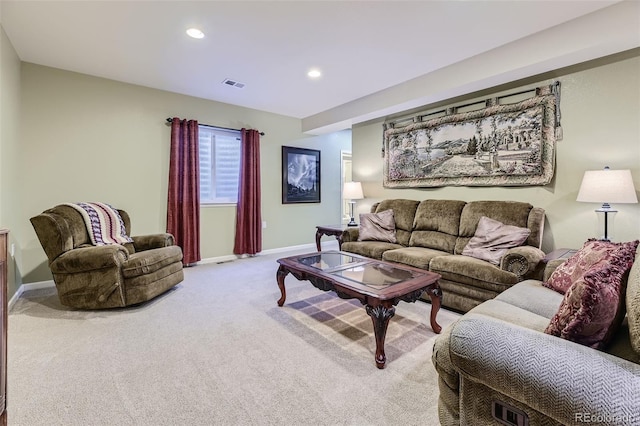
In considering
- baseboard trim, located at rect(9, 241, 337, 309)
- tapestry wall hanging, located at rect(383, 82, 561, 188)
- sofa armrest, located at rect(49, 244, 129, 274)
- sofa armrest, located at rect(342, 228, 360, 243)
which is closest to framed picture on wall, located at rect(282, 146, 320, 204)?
baseboard trim, located at rect(9, 241, 337, 309)

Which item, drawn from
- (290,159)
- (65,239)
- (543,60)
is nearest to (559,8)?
(543,60)

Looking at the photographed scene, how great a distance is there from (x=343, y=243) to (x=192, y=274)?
2.08 meters

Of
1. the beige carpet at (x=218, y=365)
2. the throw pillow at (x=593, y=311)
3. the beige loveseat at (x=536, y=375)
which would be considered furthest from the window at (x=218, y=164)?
the throw pillow at (x=593, y=311)

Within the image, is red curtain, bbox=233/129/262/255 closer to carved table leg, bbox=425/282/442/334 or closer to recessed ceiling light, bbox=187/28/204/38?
recessed ceiling light, bbox=187/28/204/38

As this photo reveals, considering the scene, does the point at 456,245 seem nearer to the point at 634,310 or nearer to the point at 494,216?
the point at 494,216

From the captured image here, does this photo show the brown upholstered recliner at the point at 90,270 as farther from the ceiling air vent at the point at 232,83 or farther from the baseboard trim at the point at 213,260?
the ceiling air vent at the point at 232,83

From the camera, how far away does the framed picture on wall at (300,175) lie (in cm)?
552

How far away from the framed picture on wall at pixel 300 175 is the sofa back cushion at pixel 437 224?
8.19 feet

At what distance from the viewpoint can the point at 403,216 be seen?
4.04 m

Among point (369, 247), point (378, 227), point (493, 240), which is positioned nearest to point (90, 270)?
point (369, 247)

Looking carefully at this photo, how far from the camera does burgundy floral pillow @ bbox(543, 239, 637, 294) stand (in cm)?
180

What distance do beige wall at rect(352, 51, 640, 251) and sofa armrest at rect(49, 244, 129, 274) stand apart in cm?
408

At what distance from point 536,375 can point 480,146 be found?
3.19 meters

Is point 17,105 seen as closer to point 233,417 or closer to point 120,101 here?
point 120,101
